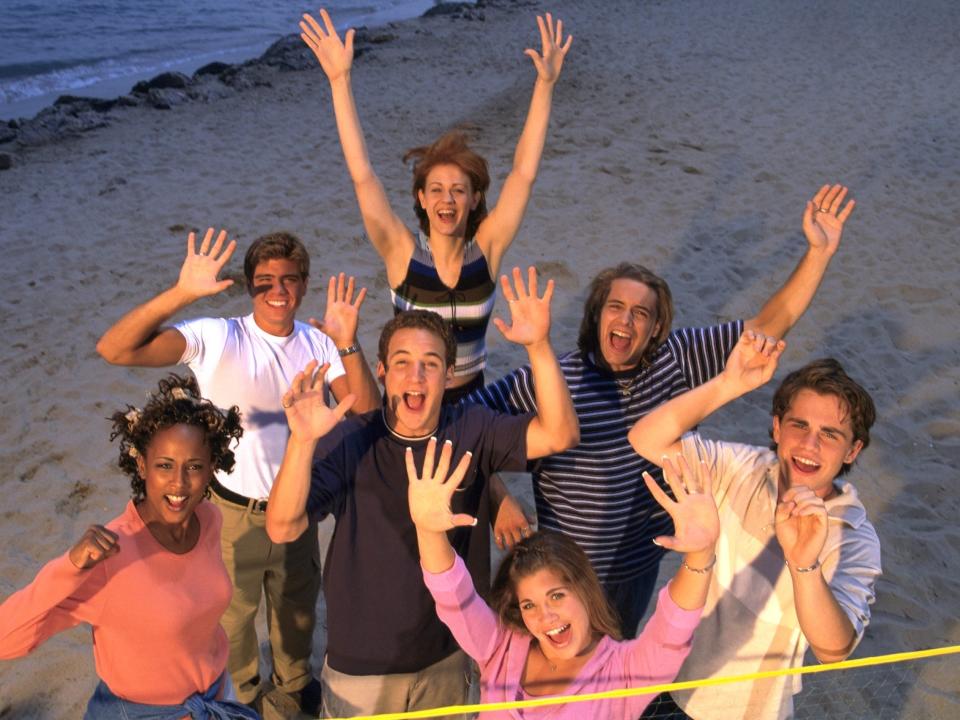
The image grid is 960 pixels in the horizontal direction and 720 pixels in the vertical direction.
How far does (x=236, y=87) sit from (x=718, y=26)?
9650 mm

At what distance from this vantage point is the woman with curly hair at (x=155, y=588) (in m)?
2.27

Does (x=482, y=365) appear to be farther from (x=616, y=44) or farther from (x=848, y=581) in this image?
(x=616, y=44)

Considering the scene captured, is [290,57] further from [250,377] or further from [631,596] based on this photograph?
[631,596]

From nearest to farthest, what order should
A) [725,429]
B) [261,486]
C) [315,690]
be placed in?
[261,486] < [315,690] < [725,429]

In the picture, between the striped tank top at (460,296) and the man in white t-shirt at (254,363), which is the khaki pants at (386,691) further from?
the striped tank top at (460,296)

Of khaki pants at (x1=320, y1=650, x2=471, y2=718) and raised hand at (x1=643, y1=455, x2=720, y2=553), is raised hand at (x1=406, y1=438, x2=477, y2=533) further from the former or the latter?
khaki pants at (x1=320, y1=650, x2=471, y2=718)

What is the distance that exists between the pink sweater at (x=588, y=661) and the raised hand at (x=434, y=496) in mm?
130

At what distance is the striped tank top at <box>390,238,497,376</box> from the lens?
3.63 metres

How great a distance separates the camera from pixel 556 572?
94.3 inches

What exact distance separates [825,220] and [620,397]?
3.82 ft

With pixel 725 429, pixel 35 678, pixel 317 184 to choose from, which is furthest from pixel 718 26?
pixel 35 678

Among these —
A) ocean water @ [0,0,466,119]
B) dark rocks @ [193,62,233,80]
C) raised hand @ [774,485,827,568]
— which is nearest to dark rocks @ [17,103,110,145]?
dark rocks @ [193,62,233,80]

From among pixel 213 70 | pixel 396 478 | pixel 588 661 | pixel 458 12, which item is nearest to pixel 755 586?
pixel 588 661

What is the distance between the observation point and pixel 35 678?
154 inches
